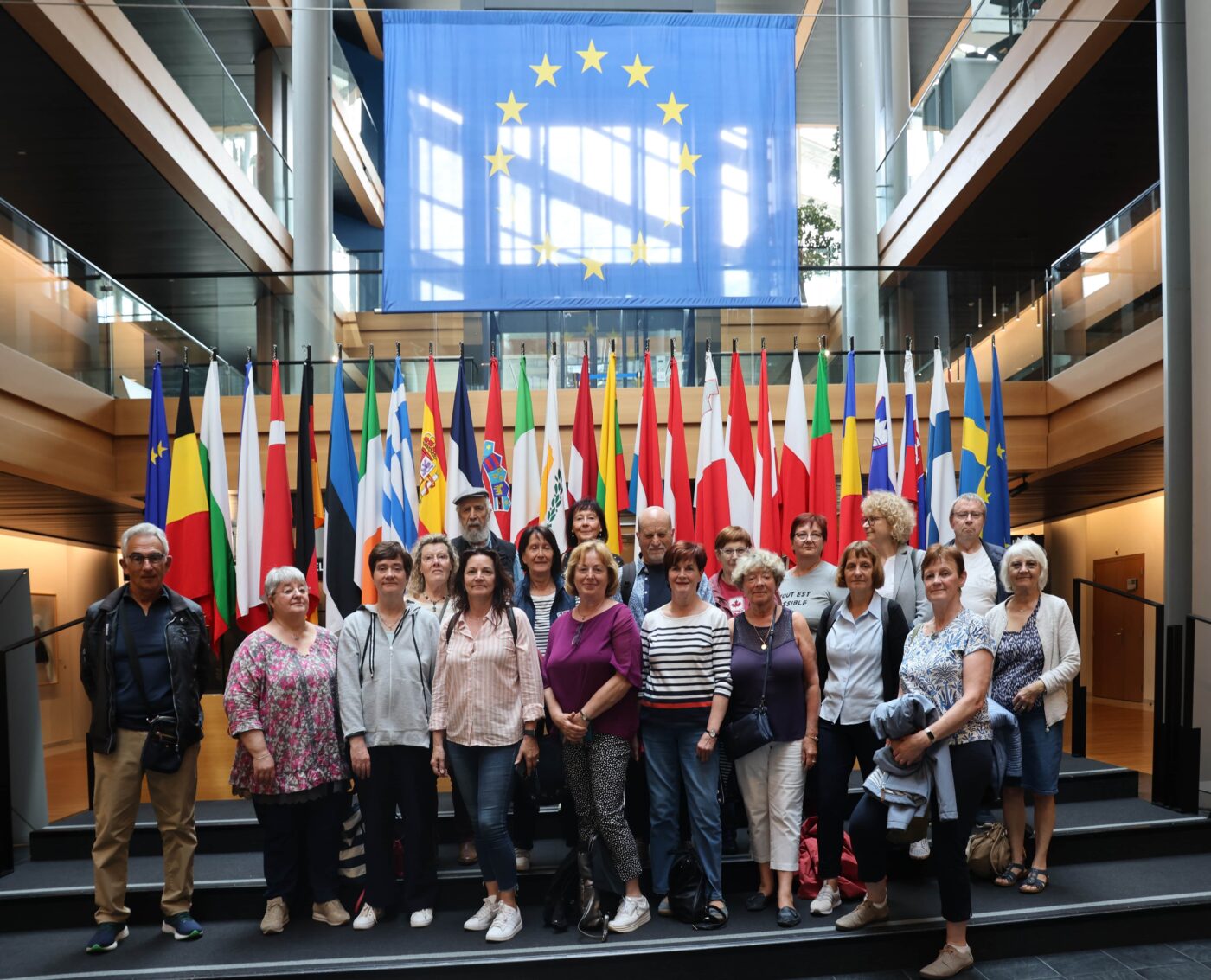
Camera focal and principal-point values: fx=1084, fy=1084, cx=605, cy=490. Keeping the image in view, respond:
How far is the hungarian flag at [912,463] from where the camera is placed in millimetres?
7543

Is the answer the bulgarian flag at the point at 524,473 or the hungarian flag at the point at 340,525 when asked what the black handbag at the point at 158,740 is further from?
the bulgarian flag at the point at 524,473

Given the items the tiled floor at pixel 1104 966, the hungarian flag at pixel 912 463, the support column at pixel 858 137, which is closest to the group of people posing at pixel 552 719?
the tiled floor at pixel 1104 966

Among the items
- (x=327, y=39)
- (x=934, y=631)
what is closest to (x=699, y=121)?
(x=934, y=631)

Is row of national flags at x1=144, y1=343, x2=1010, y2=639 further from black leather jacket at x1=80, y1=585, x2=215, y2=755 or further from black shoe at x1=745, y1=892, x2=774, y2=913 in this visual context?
black shoe at x1=745, y1=892, x2=774, y2=913

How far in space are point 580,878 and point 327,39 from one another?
10331mm

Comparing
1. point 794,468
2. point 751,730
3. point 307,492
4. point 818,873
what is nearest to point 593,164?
point 794,468

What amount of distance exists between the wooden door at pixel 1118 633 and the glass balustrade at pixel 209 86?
1041 cm

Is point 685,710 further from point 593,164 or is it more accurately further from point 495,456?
point 593,164

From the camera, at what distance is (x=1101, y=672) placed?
12.9 metres

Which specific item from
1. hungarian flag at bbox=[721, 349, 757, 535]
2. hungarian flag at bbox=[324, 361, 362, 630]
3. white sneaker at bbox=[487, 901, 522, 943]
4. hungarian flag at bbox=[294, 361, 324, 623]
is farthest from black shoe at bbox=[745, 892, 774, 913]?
hungarian flag at bbox=[294, 361, 324, 623]

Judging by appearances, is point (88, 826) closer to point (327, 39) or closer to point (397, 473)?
point (397, 473)

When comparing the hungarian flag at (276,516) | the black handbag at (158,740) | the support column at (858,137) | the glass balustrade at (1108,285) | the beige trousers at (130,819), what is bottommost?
the beige trousers at (130,819)

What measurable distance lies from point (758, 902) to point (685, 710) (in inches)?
34.7

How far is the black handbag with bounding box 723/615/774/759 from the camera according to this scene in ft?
14.1
